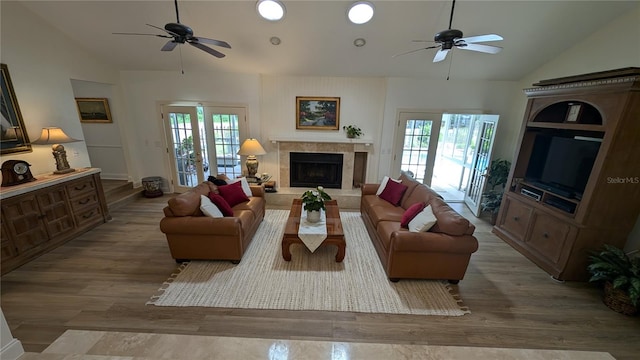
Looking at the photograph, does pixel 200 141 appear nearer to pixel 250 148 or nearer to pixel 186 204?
pixel 250 148

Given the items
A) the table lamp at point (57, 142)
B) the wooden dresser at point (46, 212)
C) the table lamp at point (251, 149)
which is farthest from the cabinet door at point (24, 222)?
the table lamp at point (251, 149)

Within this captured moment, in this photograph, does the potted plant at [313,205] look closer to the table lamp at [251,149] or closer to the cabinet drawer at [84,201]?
the table lamp at [251,149]

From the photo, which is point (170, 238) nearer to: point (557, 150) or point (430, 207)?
point (430, 207)

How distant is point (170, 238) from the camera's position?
3.00m

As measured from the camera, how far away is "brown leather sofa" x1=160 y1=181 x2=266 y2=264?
2.90 meters

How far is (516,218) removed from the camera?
3.74 m

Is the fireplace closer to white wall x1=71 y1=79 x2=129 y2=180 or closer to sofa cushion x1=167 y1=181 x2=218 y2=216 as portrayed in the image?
sofa cushion x1=167 y1=181 x2=218 y2=216

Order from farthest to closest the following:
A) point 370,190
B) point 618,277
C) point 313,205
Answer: point 370,190
point 313,205
point 618,277

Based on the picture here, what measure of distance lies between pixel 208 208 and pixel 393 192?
9.49ft

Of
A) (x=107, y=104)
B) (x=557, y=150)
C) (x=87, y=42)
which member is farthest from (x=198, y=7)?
(x=557, y=150)

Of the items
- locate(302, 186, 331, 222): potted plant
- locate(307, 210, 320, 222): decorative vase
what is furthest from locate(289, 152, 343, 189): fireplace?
locate(307, 210, 320, 222): decorative vase

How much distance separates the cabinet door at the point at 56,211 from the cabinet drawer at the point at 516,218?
6819 millimetres

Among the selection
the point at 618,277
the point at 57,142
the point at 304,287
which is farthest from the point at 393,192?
the point at 57,142

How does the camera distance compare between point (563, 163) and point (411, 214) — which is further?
point (563, 163)
